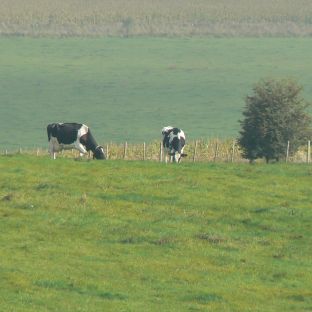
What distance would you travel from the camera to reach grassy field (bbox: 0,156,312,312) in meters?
35.6

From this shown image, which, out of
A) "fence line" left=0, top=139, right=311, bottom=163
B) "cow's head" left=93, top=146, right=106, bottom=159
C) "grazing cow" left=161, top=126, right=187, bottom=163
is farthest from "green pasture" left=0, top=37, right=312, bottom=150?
"cow's head" left=93, top=146, right=106, bottom=159

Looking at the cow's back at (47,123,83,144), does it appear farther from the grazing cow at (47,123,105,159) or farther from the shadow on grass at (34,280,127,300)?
the shadow on grass at (34,280,127,300)

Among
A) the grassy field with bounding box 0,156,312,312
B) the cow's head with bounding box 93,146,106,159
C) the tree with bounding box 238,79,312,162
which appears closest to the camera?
the grassy field with bounding box 0,156,312,312

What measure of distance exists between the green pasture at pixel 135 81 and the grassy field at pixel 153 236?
4392 cm

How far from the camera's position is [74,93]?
135750 millimetres

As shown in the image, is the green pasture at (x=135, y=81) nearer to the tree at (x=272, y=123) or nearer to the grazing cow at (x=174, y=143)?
the tree at (x=272, y=123)

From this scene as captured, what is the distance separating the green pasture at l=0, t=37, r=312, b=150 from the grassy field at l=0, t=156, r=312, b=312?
4392 cm

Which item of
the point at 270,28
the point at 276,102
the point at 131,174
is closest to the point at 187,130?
the point at 276,102

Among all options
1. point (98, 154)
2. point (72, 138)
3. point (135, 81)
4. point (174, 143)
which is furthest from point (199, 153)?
point (135, 81)

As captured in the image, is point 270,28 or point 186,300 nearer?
point 186,300

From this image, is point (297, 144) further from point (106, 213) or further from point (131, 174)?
point (106, 213)

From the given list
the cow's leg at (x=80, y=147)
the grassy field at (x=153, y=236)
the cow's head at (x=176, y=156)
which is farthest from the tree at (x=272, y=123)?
the cow's leg at (x=80, y=147)

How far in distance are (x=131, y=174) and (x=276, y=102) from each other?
17099mm

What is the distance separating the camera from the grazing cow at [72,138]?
60.7m
